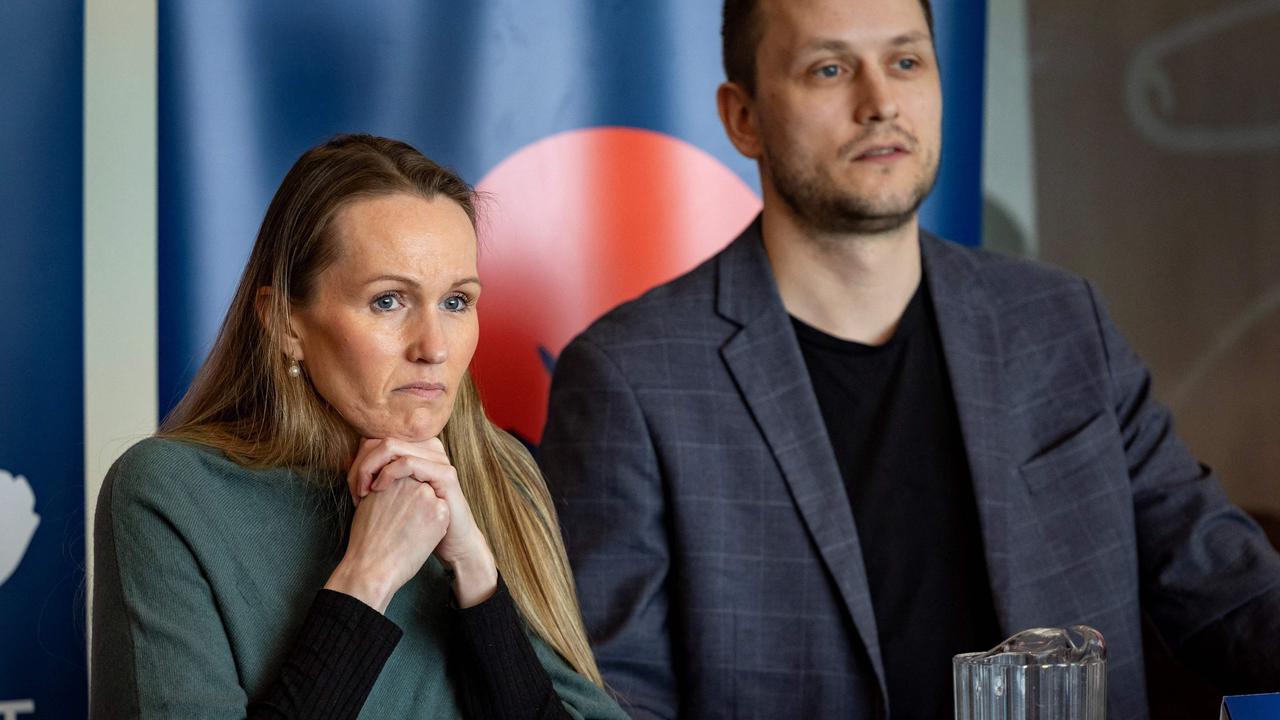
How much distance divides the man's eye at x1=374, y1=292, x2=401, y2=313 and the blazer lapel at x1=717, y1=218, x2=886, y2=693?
2.27ft

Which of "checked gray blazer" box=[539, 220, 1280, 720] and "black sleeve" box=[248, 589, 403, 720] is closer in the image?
"black sleeve" box=[248, 589, 403, 720]

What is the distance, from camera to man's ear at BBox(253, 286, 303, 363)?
4.85 feet

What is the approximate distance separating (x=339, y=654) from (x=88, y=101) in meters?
1.10

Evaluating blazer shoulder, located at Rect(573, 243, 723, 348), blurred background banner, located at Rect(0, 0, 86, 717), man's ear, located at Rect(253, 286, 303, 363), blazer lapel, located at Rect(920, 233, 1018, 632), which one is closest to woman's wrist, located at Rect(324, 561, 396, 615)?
man's ear, located at Rect(253, 286, 303, 363)

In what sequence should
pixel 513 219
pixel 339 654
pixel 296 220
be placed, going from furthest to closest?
pixel 513 219
pixel 296 220
pixel 339 654

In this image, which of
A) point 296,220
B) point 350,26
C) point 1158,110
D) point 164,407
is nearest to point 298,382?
point 296,220

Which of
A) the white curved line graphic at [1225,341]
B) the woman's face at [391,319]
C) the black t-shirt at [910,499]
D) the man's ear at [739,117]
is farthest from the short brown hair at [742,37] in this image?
the white curved line graphic at [1225,341]

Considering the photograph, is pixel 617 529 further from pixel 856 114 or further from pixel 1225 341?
pixel 1225 341

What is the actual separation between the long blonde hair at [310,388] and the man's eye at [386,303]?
2.7 inches

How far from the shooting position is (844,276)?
2.10m

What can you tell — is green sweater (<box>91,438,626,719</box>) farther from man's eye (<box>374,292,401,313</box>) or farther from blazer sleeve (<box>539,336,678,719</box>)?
blazer sleeve (<box>539,336,678,719</box>)

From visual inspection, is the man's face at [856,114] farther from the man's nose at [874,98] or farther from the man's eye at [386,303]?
the man's eye at [386,303]

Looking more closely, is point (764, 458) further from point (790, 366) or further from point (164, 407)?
point (164, 407)

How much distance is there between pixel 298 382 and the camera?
1487mm
